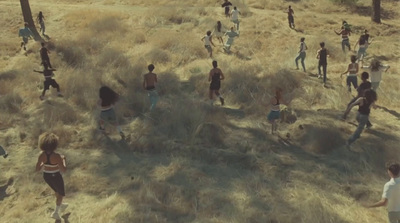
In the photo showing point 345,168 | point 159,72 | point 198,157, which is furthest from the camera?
point 159,72

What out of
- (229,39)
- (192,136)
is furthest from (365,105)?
(229,39)

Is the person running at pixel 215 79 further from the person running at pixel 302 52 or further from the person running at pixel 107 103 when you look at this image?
the person running at pixel 302 52

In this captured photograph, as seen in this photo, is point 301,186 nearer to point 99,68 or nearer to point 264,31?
point 99,68

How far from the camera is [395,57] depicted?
16141 mm

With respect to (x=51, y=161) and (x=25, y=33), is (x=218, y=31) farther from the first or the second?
(x=51, y=161)

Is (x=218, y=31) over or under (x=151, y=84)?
over

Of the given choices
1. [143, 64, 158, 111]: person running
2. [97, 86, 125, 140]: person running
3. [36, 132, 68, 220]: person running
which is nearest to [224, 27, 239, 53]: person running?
[143, 64, 158, 111]: person running

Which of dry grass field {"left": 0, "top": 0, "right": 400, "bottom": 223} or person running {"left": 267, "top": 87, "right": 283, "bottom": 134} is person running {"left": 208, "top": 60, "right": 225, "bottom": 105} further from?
person running {"left": 267, "top": 87, "right": 283, "bottom": 134}

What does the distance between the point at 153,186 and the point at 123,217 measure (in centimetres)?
107

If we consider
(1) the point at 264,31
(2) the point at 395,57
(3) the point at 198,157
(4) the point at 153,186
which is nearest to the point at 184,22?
(1) the point at 264,31

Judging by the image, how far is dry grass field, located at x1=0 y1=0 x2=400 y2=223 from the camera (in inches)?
282

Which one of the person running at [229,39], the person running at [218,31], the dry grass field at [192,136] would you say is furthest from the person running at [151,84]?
the person running at [218,31]

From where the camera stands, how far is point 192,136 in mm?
9656

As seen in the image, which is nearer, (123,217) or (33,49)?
(123,217)
